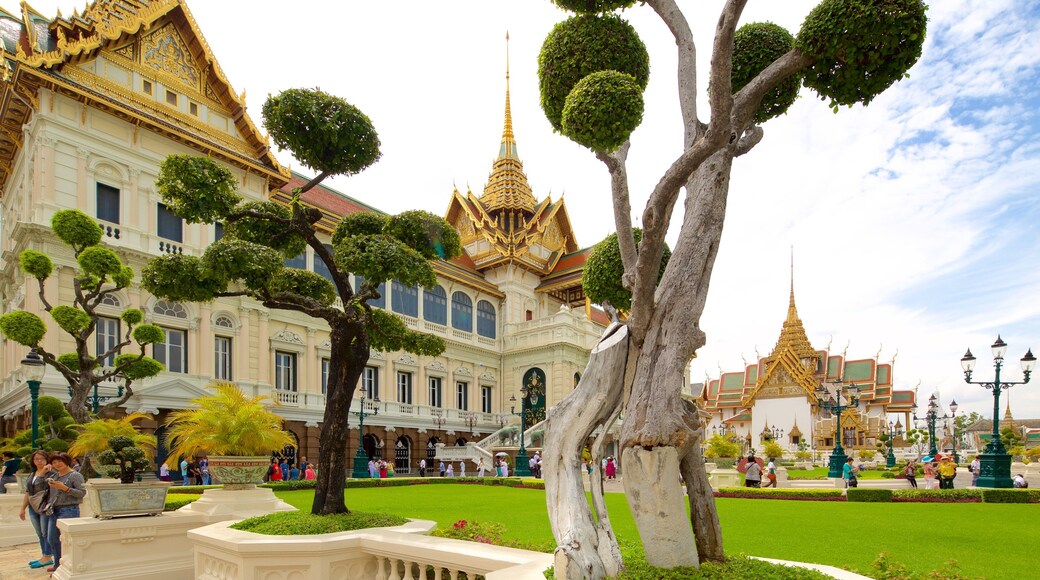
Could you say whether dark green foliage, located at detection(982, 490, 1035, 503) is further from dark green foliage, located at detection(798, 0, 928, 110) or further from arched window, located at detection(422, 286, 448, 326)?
arched window, located at detection(422, 286, 448, 326)

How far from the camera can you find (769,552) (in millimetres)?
7844

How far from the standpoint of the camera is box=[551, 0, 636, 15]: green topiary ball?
5.09 meters

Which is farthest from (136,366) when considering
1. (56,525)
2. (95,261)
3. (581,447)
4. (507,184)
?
(507,184)

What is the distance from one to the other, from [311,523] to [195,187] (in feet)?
13.7

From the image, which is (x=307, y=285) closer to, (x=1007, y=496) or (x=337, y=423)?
(x=337, y=423)

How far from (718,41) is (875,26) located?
866 millimetres

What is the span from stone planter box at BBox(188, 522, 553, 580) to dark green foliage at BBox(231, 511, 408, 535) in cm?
27

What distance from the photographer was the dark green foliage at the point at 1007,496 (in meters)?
15.6

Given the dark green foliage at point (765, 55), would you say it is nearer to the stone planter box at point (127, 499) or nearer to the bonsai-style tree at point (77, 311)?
the stone planter box at point (127, 499)

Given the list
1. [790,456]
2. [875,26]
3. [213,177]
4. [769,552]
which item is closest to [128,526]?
[213,177]

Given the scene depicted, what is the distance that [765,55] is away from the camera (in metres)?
5.19

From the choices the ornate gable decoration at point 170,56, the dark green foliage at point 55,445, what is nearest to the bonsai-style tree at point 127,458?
the dark green foliage at point 55,445

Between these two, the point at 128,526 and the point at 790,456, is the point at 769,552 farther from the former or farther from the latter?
the point at 790,456

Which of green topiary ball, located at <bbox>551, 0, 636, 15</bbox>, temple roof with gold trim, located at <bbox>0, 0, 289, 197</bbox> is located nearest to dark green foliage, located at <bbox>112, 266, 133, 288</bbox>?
temple roof with gold trim, located at <bbox>0, 0, 289, 197</bbox>
